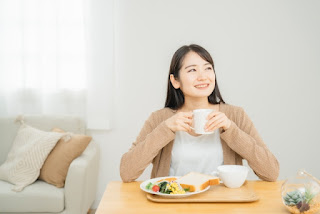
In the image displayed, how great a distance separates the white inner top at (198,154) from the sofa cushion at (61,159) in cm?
116

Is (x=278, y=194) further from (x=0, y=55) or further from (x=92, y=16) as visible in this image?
(x=0, y=55)

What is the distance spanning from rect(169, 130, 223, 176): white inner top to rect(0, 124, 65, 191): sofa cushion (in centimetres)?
129

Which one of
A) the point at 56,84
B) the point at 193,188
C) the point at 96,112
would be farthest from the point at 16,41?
the point at 193,188

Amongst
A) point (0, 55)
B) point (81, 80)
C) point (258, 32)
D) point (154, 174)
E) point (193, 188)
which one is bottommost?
point (154, 174)

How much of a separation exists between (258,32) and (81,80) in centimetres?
152

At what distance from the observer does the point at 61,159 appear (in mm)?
2729

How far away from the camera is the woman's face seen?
1758 millimetres

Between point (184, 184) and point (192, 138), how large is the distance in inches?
19.4

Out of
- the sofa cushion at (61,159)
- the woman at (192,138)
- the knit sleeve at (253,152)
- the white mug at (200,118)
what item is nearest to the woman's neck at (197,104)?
the woman at (192,138)

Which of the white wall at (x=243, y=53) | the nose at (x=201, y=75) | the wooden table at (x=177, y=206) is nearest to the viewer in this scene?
the wooden table at (x=177, y=206)

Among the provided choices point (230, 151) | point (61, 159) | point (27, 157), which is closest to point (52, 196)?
point (61, 159)

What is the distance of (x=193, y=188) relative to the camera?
1292 mm

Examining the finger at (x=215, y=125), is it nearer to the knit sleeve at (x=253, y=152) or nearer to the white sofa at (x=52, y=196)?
the knit sleeve at (x=253, y=152)

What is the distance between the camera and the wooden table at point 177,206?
3.89 feet
